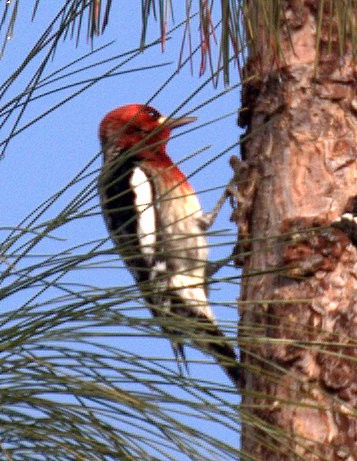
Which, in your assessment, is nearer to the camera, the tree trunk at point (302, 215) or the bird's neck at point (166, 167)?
the tree trunk at point (302, 215)

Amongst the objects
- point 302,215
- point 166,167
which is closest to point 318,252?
point 302,215

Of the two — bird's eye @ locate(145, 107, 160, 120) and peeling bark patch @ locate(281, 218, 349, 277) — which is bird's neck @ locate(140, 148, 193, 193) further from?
peeling bark patch @ locate(281, 218, 349, 277)

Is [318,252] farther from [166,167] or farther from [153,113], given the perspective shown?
[153,113]

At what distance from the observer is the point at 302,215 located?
2916 millimetres

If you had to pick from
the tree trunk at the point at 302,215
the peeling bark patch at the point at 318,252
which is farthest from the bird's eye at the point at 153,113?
the peeling bark patch at the point at 318,252

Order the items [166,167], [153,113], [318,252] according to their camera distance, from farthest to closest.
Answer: [153,113], [166,167], [318,252]

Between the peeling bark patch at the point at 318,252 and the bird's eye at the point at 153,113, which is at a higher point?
the bird's eye at the point at 153,113

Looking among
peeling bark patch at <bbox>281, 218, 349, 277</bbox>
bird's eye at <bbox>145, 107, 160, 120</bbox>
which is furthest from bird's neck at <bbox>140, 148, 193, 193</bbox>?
peeling bark patch at <bbox>281, 218, 349, 277</bbox>

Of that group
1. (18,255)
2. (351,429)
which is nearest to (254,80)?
(351,429)

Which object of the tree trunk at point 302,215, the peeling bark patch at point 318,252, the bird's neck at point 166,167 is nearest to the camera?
the tree trunk at point 302,215

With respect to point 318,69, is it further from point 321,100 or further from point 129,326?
point 129,326

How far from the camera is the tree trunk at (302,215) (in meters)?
2.74

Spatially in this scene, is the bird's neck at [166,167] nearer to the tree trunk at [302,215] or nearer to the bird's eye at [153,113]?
the bird's eye at [153,113]

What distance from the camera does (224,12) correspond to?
9.16 ft
